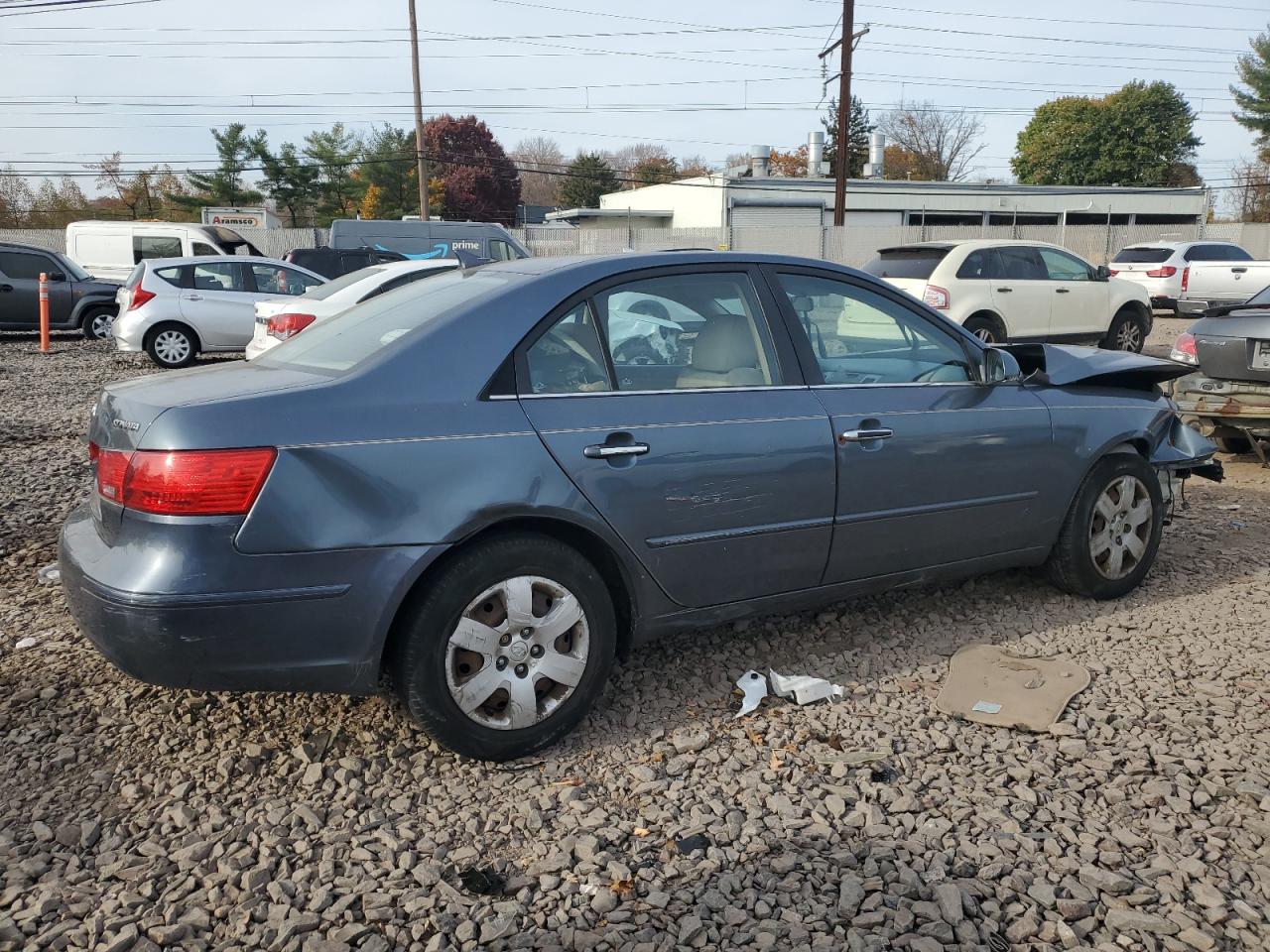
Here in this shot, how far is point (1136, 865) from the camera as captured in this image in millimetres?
2732

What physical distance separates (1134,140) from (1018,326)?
162 feet

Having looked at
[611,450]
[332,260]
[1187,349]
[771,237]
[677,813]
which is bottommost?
[677,813]

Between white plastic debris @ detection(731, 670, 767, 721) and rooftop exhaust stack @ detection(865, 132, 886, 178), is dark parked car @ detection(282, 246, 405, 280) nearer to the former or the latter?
white plastic debris @ detection(731, 670, 767, 721)

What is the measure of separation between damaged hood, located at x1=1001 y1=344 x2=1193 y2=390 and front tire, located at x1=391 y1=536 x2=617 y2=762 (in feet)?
8.00

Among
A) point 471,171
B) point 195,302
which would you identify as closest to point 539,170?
point 471,171

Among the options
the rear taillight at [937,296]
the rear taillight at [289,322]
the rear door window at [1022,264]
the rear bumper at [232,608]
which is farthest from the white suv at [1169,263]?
the rear bumper at [232,608]

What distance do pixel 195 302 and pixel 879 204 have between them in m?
35.1

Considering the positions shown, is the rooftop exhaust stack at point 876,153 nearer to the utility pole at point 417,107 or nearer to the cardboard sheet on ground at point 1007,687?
the utility pole at point 417,107

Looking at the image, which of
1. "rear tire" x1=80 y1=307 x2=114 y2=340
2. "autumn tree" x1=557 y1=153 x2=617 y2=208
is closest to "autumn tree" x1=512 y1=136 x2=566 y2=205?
"autumn tree" x1=557 y1=153 x2=617 y2=208

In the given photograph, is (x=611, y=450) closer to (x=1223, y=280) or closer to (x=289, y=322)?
(x=289, y=322)

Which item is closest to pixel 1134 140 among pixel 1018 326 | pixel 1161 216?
pixel 1161 216

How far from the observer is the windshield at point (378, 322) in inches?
133

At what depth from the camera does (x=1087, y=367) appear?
469cm

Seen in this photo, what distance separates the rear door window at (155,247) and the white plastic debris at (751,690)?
811 inches
